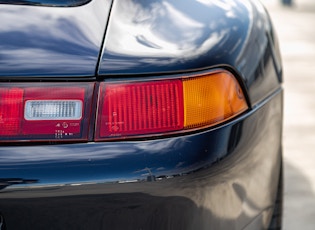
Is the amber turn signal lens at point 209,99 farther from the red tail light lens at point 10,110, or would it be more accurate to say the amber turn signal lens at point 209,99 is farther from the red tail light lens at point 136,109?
the red tail light lens at point 10,110

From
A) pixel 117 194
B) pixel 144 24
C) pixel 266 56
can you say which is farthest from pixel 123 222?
pixel 266 56

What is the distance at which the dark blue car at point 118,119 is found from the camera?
1.93 metres

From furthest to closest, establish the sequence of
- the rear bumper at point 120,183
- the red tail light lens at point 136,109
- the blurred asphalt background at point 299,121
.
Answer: the blurred asphalt background at point 299,121
the red tail light lens at point 136,109
the rear bumper at point 120,183

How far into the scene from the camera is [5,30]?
6.75ft

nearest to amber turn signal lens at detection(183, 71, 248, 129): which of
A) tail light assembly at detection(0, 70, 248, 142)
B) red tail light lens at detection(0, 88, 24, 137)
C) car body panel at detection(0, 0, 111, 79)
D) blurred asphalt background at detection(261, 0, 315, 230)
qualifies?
tail light assembly at detection(0, 70, 248, 142)

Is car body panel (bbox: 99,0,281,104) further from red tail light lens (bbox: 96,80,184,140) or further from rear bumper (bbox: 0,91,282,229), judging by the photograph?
rear bumper (bbox: 0,91,282,229)

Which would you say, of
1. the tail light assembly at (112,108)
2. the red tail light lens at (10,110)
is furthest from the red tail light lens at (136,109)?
the red tail light lens at (10,110)

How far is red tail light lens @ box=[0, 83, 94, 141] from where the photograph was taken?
1.98m

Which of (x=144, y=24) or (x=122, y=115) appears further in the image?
(x=144, y=24)

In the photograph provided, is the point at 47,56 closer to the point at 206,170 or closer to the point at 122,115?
the point at 122,115

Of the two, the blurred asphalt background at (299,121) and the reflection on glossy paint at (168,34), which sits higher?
the reflection on glossy paint at (168,34)

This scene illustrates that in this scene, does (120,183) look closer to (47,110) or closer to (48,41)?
(47,110)

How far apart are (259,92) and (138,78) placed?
524mm

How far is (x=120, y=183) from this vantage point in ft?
6.37
